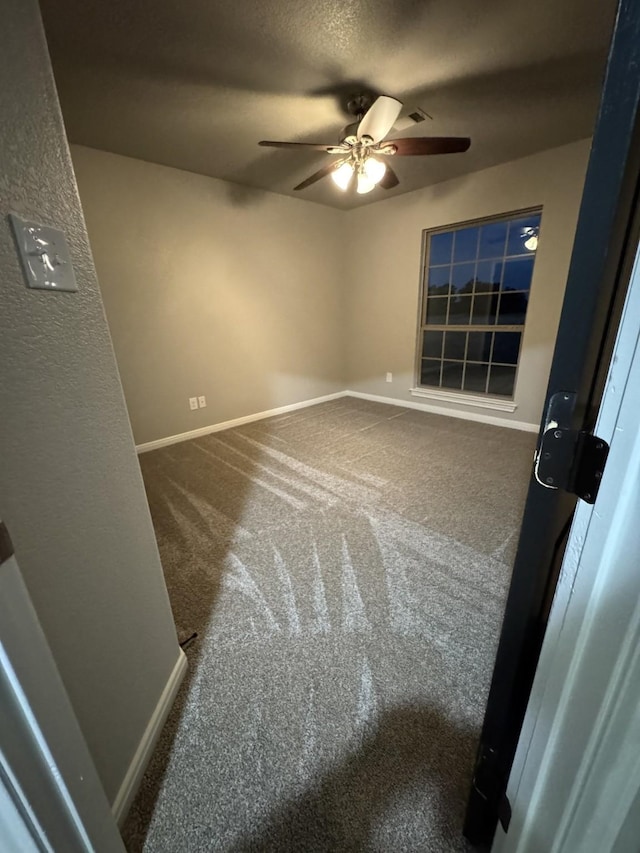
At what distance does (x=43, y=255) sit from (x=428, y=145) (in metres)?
2.17

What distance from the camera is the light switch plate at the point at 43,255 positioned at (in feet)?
1.95

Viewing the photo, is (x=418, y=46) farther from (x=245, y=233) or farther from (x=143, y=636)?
(x=143, y=636)

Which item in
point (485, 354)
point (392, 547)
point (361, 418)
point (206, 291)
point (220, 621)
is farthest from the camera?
point (361, 418)

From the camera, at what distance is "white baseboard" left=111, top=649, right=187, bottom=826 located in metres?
0.84

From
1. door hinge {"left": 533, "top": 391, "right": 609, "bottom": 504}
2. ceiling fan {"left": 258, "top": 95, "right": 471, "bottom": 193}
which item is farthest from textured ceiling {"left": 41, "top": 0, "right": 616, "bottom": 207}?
door hinge {"left": 533, "top": 391, "right": 609, "bottom": 504}

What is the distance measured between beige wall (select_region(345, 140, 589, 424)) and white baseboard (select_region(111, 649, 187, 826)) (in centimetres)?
269

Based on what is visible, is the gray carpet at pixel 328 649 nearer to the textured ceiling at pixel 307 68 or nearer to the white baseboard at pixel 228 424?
the white baseboard at pixel 228 424

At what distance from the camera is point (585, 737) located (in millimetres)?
455

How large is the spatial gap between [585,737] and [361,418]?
11.4 ft

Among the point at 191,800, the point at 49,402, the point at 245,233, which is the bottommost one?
the point at 191,800

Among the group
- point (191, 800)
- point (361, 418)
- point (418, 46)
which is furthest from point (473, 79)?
point (191, 800)

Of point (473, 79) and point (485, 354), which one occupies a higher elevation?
point (473, 79)

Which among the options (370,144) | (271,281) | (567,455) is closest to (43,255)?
(567,455)

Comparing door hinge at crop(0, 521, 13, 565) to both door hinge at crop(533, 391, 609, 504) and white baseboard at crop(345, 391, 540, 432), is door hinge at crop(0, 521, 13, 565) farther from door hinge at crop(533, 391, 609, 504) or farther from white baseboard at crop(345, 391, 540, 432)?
white baseboard at crop(345, 391, 540, 432)
